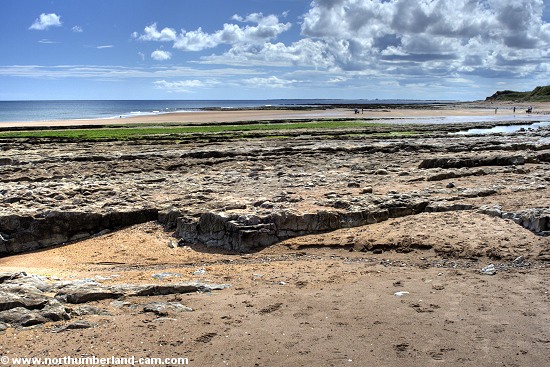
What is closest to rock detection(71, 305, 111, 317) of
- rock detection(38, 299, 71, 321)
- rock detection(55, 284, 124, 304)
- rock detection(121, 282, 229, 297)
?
rock detection(38, 299, 71, 321)

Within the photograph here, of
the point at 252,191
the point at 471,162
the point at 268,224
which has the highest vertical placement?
the point at 471,162

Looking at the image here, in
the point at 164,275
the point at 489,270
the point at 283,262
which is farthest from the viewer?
the point at 283,262

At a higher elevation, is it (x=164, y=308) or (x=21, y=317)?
(x=21, y=317)

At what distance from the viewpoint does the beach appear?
912 centimetres

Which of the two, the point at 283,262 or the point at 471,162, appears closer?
the point at 283,262

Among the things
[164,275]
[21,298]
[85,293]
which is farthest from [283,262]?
[21,298]

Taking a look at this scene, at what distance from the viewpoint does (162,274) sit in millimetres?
13664

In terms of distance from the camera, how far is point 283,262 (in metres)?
14.6

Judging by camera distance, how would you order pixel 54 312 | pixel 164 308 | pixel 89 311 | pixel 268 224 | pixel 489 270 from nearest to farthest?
pixel 54 312 < pixel 89 311 < pixel 164 308 < pixel 489 270 < pixel 268 224

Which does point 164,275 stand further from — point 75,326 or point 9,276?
point 75,326

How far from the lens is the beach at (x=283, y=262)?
359 inches

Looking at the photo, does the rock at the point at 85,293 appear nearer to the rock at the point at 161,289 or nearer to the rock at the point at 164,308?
the rock at the point at 161,289

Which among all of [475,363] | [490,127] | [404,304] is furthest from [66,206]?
[490,127]

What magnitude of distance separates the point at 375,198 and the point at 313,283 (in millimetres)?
6684
